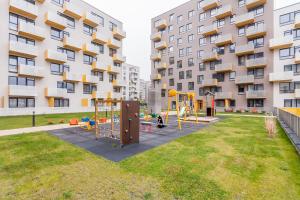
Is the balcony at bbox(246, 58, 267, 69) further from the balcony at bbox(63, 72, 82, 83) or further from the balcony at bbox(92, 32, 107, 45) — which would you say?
the balcony at bbox(63, 72, 82, 83)

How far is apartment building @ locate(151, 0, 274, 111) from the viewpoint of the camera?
29297 millimetres

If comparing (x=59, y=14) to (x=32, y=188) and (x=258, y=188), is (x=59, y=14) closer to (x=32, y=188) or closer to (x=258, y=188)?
(x=32, y=188)

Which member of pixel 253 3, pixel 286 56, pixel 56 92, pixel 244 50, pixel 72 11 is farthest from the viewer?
pixel 244 50

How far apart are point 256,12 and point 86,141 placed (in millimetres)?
37383

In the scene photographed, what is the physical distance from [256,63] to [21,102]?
39.3m

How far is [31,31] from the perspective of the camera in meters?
23.1

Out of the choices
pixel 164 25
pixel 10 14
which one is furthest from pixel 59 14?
pixel 164 25

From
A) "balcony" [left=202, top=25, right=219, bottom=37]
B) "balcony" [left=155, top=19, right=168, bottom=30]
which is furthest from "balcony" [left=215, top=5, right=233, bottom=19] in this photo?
"balcony" [left=155, top=19, right=168, bottom=30]

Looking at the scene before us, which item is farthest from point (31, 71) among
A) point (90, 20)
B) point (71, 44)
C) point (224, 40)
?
point (224, 40)

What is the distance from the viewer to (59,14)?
27.9 metres

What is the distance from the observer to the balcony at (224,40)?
32281 millimetres

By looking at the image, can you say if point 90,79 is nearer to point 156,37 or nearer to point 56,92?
point 56,92

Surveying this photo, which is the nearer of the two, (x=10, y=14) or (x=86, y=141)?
(x=86, y=141)

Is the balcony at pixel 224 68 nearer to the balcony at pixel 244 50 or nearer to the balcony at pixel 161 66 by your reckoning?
the balcony at pixel 244 50
